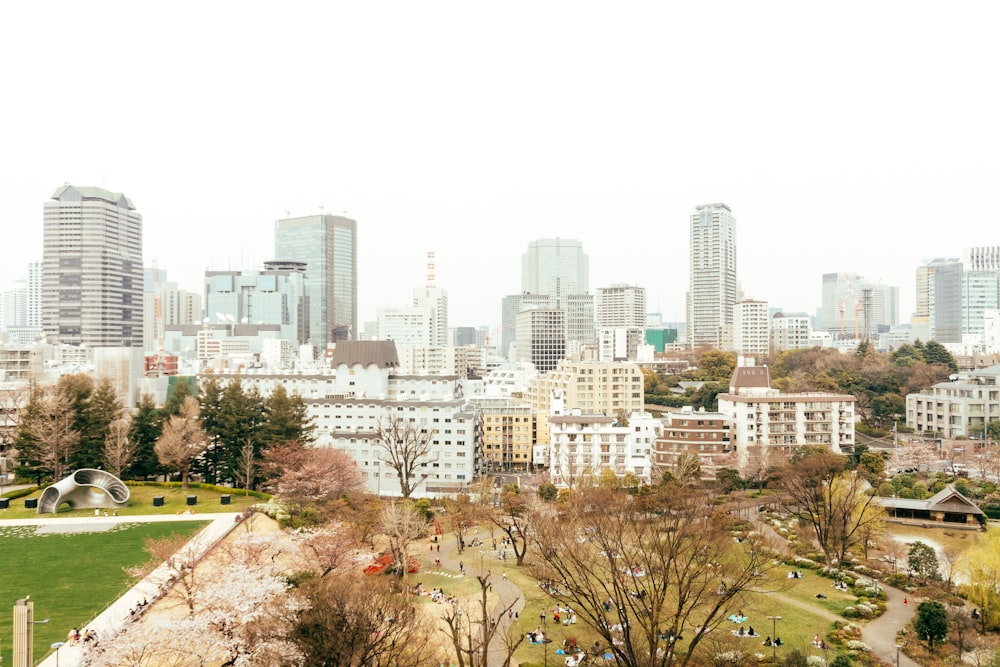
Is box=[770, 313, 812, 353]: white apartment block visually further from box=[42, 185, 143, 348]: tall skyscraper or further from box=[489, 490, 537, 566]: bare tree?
box=[42, 185, 143, 348]: tall skyscraper

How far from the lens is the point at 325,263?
511 feet

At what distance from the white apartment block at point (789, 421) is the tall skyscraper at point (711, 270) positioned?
81368mm

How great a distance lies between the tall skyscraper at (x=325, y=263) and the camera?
15475 cm

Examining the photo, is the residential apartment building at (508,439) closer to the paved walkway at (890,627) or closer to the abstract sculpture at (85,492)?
the abstract sculpture at (85,492)

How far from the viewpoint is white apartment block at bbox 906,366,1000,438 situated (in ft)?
155

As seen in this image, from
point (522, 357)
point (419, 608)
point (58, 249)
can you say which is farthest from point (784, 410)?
point (58, 249)

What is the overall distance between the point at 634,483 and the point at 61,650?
24.4m

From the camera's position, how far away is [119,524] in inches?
1083

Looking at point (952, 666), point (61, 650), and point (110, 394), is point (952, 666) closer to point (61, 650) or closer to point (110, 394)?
point (61, 650)

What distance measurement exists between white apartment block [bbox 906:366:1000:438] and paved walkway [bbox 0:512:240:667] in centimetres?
4466

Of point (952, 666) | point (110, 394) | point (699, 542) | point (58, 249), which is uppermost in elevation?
point (58, 249)

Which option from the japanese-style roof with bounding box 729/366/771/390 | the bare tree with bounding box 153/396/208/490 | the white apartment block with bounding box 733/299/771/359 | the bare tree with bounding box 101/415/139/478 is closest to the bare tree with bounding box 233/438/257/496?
the bare tree with bounding box 153/396/208/490

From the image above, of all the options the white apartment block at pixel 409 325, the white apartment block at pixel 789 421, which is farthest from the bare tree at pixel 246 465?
the white apartment block at pixel 409 325

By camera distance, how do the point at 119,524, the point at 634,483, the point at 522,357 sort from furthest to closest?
the point at 522,357, the point at 634,483, the point at 119,524
